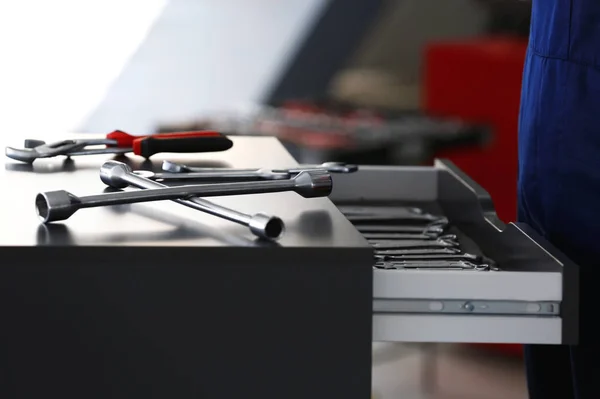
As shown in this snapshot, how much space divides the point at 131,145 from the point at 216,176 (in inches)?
10.5

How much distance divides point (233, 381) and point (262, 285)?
0.27 feet

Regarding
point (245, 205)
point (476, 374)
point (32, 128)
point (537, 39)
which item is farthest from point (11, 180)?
point (32, 128)

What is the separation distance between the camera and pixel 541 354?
1396 mm

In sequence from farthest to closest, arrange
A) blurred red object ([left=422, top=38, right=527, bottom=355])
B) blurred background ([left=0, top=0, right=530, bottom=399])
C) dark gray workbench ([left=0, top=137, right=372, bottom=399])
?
blurred background ([left=0, top=0, right=530, bottom=399]) < blurred red object ([left=422, top=38, right=527, bottom=355]) < dark gray workbench ([left=0, top=137, right=372, bottom=399])

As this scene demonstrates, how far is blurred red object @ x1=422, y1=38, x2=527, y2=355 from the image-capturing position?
11.7 ft

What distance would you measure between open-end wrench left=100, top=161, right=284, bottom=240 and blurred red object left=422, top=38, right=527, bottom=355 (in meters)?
2.58

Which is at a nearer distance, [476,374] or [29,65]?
[476,374]

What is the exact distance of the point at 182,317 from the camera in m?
0.81

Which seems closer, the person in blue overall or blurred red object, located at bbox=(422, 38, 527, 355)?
the person in blue overall

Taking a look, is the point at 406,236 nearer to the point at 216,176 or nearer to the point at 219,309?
the point at 216,176

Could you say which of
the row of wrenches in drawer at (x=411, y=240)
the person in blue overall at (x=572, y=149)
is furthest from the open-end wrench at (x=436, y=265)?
the person in blue overall at (x=572, y=149)

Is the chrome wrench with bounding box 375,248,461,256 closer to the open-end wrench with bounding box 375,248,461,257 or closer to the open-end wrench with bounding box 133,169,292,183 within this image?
the open-end wrench with bounding box 375,248,461,257

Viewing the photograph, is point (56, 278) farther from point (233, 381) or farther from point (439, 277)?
point (439, 277)

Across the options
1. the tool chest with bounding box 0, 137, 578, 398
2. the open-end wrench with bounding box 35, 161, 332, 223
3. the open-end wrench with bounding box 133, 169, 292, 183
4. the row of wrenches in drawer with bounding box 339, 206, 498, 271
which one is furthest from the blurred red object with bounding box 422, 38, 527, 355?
the tool chest with bounding box 0, 137, 578, 398
